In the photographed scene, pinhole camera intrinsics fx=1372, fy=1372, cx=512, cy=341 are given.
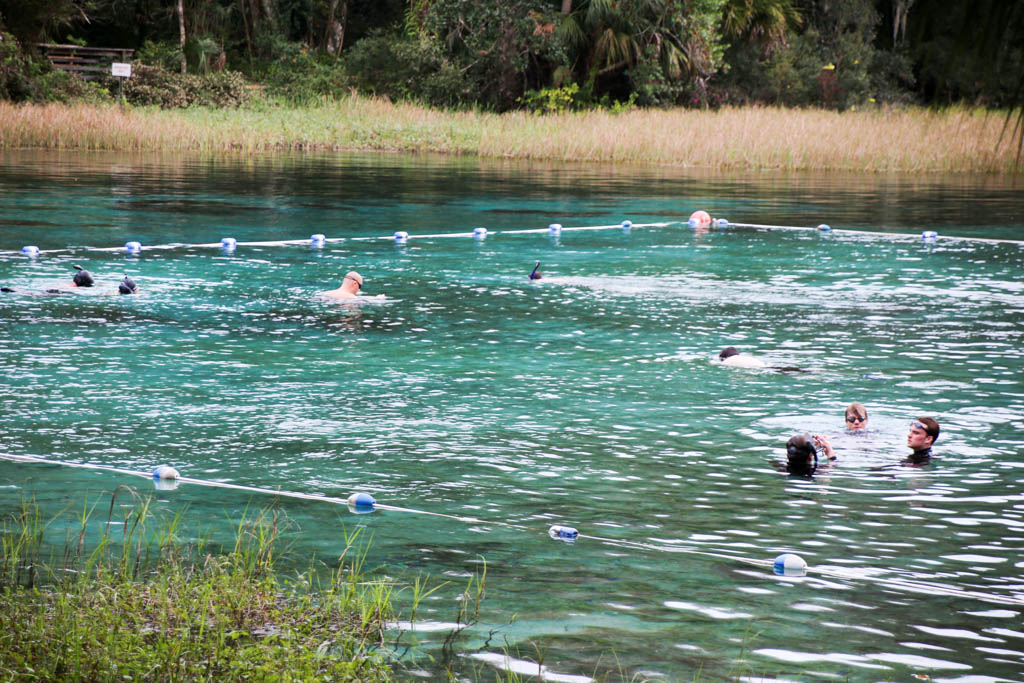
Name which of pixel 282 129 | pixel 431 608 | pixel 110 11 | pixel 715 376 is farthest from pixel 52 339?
pixel 110 11

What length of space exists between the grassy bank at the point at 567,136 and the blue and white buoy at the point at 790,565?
2860 cm

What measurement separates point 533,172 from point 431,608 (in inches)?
1166

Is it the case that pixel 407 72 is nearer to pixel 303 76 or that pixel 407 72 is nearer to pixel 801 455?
pixel 303 76

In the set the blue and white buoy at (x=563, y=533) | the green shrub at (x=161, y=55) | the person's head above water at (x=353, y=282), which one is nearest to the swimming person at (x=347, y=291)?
the person's head above water at (x=353, y=282)

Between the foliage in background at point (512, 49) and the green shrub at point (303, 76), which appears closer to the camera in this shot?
the foliage in background at point (512, 49)

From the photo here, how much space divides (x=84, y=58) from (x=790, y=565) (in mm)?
48164

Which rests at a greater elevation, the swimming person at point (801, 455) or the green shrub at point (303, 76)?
the green shrub at point (303, 76)

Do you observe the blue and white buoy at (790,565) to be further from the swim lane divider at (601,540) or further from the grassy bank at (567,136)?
the grassy bank at (567,136)

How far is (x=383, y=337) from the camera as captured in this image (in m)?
12.2

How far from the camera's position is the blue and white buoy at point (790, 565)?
598 centimetres

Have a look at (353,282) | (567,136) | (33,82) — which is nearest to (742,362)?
(353,282)

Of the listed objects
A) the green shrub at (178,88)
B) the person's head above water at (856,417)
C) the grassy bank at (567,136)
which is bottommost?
the person's head above water at (856,417)

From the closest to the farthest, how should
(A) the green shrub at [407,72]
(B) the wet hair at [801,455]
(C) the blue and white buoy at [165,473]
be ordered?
(C) the blue and white buoy at [165,473] → (B) the wet hair at [801,455] → (A) the green shrub at [407,72]

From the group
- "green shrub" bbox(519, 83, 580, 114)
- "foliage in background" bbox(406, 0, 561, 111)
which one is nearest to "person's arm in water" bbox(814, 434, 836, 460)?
"green shrub" bbox(519, 83, 580, 114)
